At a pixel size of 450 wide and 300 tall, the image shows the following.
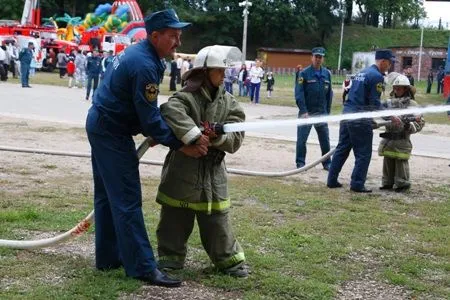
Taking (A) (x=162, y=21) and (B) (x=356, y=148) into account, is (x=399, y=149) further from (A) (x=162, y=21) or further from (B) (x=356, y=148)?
(A) (x=162, y=21)

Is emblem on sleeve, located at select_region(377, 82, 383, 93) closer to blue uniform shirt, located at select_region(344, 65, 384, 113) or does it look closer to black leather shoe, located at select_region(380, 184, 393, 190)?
blue uniform shirt, located at select_region(344, 65, 384, 113)

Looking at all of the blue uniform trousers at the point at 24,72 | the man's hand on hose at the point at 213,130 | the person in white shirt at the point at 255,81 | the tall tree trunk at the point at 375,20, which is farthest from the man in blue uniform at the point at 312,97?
the tall tree trunk at the point at 375,20

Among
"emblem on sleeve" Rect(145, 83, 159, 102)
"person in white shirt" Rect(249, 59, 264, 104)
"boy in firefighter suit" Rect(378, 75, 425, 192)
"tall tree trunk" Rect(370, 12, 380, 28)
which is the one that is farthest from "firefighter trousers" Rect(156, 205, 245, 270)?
"tall tree trunk" Rect(370, 12, 380, 28)

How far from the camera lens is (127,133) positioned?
15.4 feet

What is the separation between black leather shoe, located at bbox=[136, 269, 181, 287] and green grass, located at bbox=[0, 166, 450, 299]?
0.11m

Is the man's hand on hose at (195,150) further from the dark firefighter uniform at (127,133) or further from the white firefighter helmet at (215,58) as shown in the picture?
the white firefighter helmet at (215,58)

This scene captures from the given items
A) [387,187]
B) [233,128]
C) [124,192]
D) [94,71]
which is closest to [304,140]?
[387,187]

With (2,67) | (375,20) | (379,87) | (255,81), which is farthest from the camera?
(375,20)

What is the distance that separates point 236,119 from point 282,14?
6835 centimetres

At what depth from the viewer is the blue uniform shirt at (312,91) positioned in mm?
10539

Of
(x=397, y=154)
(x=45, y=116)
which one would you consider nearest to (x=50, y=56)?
(x=45, y=116)

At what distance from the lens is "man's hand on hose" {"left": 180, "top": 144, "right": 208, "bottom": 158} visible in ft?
15.1

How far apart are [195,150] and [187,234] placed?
0.83 meters

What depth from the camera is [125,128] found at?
466cm
